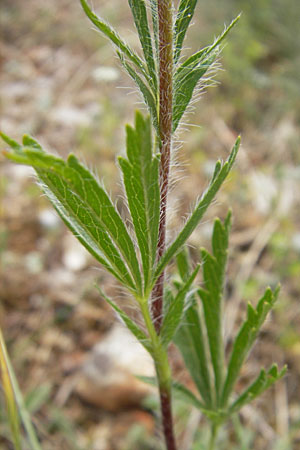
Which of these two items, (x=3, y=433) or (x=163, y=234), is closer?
(x=163, y=234)

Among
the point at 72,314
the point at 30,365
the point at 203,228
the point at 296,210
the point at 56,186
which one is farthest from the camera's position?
the point at 296,210

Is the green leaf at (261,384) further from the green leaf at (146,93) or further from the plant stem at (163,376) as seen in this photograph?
the green leaf at (146,93)

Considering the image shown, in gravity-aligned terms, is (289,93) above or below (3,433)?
above

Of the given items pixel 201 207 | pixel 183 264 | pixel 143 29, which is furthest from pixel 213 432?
pixel 143 29

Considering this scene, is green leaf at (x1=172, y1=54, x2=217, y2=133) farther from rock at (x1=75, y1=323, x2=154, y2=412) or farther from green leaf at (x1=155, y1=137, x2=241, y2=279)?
rock at (x1=75, y1=323, x2=154, y2=412)

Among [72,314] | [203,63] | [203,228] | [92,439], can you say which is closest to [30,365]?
[72,314]

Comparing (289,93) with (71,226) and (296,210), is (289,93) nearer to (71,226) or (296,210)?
(296,210)
